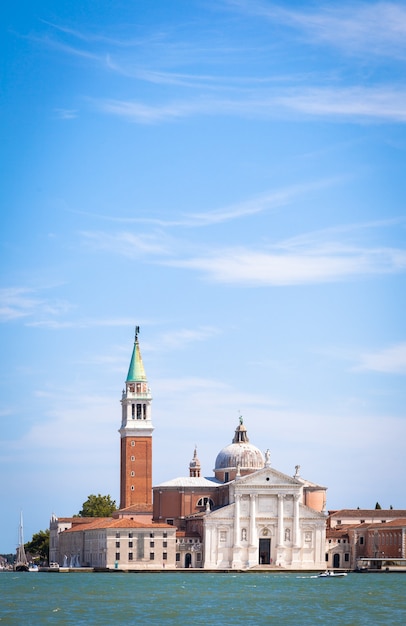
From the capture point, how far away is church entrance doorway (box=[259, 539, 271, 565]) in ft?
354

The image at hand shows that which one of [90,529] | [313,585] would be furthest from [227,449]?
[313,585]

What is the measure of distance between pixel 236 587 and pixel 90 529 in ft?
109

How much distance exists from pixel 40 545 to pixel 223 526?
35.6 meters

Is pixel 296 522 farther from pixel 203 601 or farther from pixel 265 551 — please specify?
pixel 203 601

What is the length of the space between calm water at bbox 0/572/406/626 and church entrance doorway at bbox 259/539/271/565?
50.2 feet

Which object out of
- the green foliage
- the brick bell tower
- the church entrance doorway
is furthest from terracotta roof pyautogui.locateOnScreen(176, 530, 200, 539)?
the green foliage

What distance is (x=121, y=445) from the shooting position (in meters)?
118

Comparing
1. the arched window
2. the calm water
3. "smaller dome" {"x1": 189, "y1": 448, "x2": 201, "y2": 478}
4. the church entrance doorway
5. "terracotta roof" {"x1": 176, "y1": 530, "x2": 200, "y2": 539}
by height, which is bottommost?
the calm water

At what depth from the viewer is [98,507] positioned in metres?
138

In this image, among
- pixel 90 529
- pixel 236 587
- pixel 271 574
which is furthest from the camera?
pixel 90 529

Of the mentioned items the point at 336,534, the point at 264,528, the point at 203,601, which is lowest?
the point at 203,601

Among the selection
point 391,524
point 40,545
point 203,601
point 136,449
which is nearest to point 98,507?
point 40,545

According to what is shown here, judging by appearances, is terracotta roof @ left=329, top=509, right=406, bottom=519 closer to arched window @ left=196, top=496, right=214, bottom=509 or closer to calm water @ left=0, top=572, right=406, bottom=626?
arched window @ left=196, top=496, right=214, bottom=509

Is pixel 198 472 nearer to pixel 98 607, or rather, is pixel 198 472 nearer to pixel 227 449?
pixel 227 449
